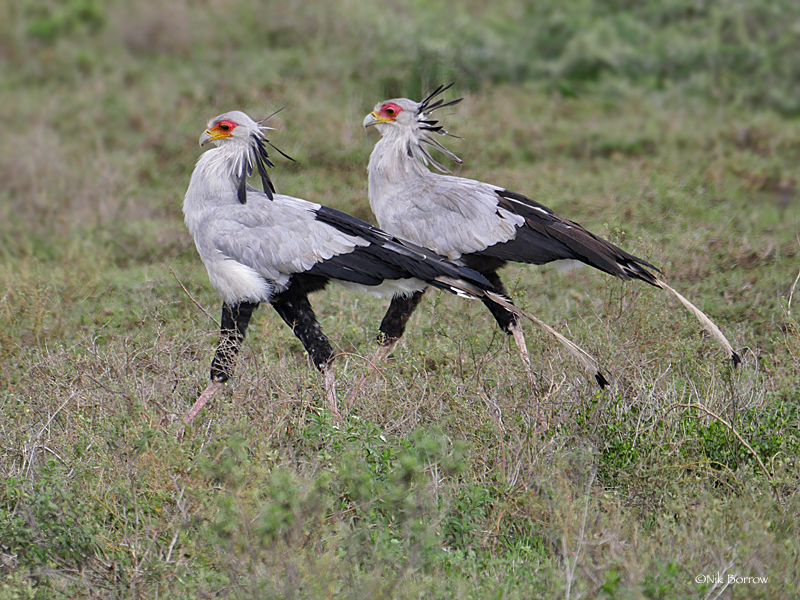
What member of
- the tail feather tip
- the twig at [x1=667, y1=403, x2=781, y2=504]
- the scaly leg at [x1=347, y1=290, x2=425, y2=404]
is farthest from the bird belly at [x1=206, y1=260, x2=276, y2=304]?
the twig at [x1=667, y1=403, x2=781, y2=504]

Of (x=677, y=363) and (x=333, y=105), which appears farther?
(x=333, y=105)

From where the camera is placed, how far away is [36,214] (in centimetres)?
817

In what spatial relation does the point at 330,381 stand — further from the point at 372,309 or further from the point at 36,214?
the point at 36,214

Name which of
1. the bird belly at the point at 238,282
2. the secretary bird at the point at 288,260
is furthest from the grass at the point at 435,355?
the bird belly at the point at 238,282

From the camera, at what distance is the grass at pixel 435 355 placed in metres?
3.41

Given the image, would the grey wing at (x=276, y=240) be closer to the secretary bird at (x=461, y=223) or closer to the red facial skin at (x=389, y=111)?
the secretary bird at (x=461, y=223)

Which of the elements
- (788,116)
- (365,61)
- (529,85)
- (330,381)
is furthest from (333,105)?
(330,381)

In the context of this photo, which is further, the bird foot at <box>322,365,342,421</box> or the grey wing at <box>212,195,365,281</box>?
the grey wing at <box>212,195,365,281</box>

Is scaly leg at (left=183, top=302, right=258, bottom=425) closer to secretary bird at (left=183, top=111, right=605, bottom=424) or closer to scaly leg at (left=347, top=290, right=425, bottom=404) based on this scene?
secretary bird at (left=183, top=111, right=605, bottom=424)

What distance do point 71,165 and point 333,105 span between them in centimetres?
264

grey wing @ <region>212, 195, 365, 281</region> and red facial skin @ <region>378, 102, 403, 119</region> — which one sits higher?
red facial skin @ <region>378, 102, 403, 119</region>

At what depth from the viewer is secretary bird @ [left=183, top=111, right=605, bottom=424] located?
4.65 meters

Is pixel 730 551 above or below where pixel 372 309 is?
above

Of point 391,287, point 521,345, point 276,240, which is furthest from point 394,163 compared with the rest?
point 521,345
